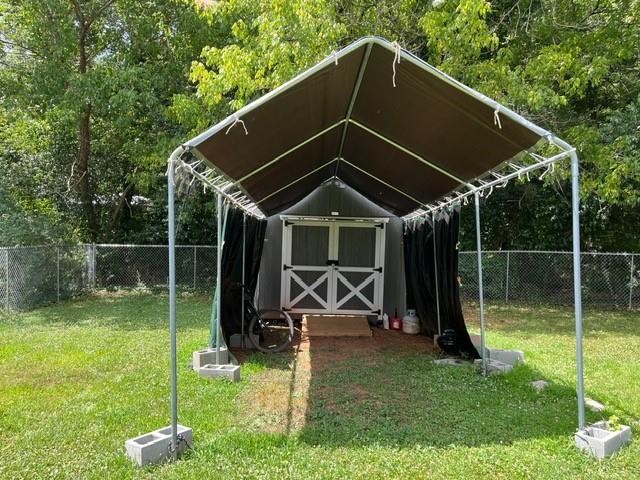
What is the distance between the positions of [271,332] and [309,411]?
3.83m

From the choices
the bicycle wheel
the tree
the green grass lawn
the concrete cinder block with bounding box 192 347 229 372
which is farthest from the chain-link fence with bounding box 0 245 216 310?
the concrete cinder block with bounding box 192 347 229 372

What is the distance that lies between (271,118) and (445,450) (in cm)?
267

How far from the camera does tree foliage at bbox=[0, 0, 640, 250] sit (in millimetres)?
8117

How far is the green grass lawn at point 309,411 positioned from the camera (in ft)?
10.5

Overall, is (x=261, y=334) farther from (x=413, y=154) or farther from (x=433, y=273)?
(x=413, y=154)

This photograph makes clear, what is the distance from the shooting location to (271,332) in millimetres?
8023

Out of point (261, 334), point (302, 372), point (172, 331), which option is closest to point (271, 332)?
point (261, 334)

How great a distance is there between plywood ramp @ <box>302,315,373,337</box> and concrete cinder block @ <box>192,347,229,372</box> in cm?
238

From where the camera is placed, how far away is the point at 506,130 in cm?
382

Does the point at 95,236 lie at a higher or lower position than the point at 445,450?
higher

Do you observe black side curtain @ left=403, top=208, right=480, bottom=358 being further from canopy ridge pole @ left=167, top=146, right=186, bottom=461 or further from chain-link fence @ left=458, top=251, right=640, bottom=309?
chain-link fence @ left=458, top=251, right=640, bottom=309

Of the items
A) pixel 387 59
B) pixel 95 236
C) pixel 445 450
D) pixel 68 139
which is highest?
pixel 68 139

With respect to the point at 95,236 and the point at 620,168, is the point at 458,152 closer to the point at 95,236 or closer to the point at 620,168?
the point at 620,168

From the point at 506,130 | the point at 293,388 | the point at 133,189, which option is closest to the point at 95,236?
the point at 133,189
